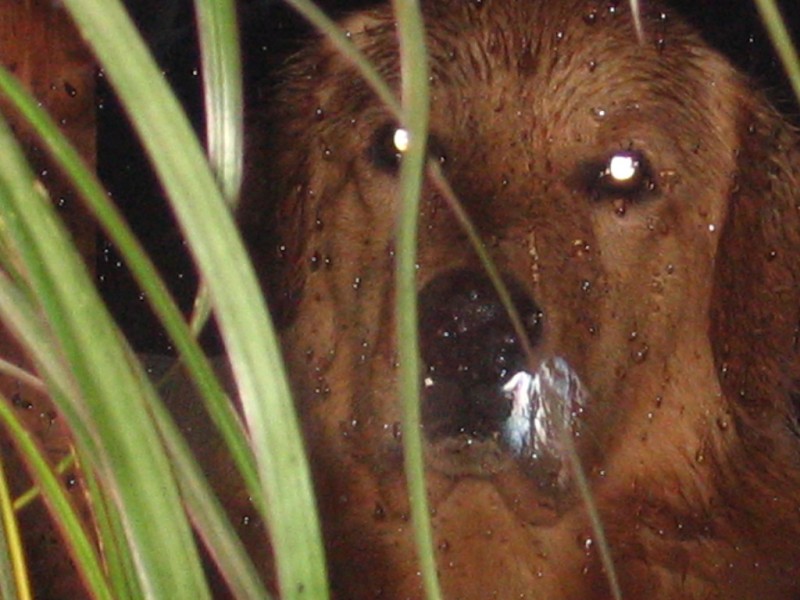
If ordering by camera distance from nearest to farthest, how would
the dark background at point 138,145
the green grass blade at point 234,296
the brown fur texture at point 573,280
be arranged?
the green grass blade at point 234,296, the dark background at point 138,145, the brown fur texture at point 573,280

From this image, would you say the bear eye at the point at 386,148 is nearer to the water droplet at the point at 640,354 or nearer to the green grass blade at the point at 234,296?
the water droplet at the point at 640,354

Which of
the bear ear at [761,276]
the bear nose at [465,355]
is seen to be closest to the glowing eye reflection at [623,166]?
the bear ear at [761,276]

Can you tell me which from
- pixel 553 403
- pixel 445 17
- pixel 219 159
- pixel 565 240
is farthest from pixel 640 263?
pixel 219 159

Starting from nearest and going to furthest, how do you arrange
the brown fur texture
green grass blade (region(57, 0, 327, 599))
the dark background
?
1. green grass blade (region(57, 0, 327, 599))
2. the dark background
3. the brown fur texture

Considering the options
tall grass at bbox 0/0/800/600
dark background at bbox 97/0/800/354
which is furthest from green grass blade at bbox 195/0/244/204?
dark background at bbox 97/0/800/354

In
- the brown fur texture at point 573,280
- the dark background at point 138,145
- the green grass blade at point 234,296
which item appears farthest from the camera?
the brown fur texture at point 573,280

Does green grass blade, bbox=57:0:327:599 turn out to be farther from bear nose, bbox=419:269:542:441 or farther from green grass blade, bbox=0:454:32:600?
bear nose, bbox=419:269:542:441
